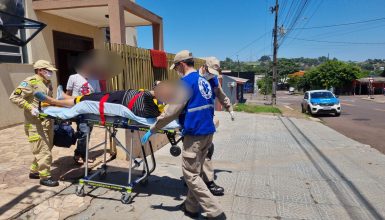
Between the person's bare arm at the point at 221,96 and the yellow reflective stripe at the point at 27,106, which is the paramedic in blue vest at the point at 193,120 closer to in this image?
the person's bare arm at the point at 221,96

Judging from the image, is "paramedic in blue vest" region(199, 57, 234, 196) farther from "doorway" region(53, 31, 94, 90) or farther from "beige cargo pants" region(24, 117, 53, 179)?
"doorway" region(53, 31, 94, 90)

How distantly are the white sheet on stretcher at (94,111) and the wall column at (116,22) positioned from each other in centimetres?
331

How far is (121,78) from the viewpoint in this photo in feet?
20.3

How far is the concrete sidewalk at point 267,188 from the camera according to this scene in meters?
4.06

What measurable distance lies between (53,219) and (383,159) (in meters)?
6.96

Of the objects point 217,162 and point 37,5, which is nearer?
point 217,162

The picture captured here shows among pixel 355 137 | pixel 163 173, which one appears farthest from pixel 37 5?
pixel 355 137

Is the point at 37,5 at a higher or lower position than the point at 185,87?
higher

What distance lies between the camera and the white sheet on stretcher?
405 centimetres

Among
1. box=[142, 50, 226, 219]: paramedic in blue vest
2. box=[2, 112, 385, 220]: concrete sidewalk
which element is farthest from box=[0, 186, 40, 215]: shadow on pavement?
box=[142, 50, 226, 219]: paramedic in blue vest

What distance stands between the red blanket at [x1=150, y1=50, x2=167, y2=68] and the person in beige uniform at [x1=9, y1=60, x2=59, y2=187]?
3.50 meters

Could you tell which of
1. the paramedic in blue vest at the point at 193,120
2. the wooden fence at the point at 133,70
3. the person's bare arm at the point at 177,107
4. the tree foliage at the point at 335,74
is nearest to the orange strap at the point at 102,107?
the paramedic in blue vest at the point at 193,120

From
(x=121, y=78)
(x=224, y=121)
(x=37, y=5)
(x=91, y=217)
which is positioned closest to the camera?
(x=91, y=217)

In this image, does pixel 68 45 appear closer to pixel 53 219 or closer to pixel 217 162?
pixel 217 162
